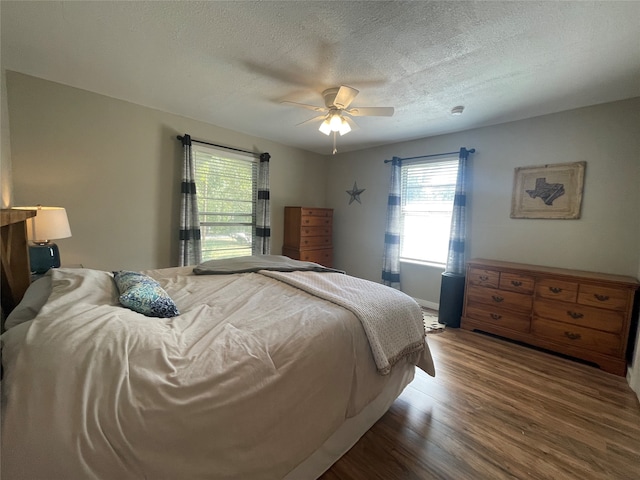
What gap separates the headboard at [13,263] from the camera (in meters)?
1.64

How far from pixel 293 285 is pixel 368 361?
2.40 ft

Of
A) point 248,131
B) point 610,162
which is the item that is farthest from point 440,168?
point 248,131

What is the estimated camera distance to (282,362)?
3.63 feet

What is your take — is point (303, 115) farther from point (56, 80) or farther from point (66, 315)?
point (66, 315)

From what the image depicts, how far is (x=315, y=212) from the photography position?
455 centimetres

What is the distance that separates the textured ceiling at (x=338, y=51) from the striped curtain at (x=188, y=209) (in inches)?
24.5

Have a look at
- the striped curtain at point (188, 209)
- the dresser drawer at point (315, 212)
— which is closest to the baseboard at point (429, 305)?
the dresser drawer at point (315, 212)

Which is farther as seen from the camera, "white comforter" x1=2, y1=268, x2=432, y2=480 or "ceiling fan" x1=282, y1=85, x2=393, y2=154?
"ceiling fan" x1=282, y1=85, x2=393, y2=154

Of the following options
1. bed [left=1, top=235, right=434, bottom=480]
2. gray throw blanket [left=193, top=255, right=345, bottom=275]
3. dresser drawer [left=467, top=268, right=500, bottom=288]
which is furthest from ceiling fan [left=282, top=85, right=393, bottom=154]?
dresser drawer [left=467, top=268, right=500, bottom=288]

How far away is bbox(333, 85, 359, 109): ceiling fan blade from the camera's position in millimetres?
2171

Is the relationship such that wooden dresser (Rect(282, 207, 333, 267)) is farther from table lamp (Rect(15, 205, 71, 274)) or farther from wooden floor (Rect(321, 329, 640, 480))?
table lamp (Rect(15, 205, 71, 274))

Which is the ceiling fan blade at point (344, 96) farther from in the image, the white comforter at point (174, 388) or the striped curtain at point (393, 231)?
the striped curtain at point (393, 231)

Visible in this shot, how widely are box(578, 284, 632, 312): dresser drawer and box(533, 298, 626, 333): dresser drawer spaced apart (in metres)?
0.05

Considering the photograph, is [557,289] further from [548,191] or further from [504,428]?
[504,428]
